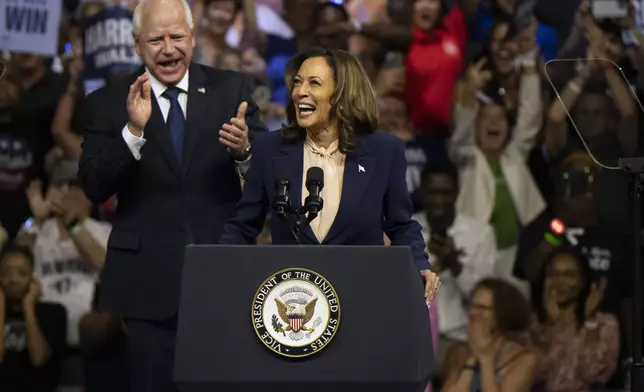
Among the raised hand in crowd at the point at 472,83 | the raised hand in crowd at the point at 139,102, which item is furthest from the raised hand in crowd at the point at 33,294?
the raised hand in crowd at the point at 139,102

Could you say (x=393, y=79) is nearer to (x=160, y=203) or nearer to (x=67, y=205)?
(x=67, y=205)

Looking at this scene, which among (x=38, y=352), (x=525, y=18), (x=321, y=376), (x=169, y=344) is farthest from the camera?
(x=525, y=18)

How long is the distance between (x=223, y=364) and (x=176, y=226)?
1.03 m

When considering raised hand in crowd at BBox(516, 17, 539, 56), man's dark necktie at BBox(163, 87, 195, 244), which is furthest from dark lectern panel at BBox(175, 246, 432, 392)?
raised hand in crowd at BBox(516, 17, 539, 56)

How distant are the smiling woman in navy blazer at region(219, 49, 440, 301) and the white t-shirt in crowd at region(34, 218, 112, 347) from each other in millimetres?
2490

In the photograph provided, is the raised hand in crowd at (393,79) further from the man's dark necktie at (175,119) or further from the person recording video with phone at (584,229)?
the man's dark necktie at (175,119)

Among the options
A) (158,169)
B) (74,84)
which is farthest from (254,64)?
(158,169)

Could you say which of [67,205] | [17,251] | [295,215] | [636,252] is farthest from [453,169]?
[295,215]

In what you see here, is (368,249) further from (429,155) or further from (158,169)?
(429,155)

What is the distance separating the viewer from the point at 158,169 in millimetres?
3656

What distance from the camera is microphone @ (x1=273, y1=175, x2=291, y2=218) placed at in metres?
2.86

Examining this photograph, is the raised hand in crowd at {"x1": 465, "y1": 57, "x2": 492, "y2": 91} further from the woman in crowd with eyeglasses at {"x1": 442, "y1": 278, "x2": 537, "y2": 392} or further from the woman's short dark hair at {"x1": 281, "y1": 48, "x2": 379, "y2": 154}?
the woman's short dark hair at {"x1": 281, "y1": 48, "x2": 379, "y2": 154}

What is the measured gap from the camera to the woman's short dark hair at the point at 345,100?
3.18 m

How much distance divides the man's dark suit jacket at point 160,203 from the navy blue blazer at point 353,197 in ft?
1.12
